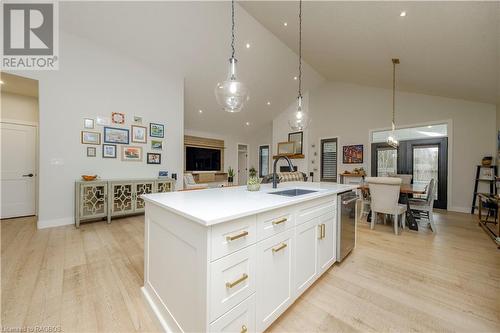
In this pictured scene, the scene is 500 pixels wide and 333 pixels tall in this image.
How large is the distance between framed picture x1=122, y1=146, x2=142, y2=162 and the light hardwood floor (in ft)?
5.79

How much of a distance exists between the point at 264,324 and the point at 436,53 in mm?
4282

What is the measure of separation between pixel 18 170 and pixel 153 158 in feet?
8.38

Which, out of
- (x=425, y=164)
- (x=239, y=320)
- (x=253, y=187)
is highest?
(x=425, y=164)

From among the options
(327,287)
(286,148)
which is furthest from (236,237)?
(286,148)

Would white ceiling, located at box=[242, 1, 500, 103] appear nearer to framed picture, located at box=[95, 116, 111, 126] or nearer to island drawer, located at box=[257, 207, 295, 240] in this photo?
island drawer, located at box=[257, 207, 295, 240]

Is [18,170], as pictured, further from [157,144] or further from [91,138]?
[157,144]

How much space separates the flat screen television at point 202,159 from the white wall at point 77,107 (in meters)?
3.24

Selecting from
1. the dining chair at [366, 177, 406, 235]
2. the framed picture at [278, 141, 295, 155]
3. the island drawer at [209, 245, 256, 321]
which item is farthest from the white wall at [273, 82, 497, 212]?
the island drawer at [209, 245, 256, 321]

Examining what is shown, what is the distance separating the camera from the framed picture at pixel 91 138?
12.1 feet

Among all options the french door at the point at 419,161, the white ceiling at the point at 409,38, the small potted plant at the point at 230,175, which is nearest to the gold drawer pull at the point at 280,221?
the white ceiling at the point at 409,38

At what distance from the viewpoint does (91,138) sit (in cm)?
377

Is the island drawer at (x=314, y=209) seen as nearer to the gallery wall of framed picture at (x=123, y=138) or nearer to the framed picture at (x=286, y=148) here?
the gallery wall of framed picture at (x=123, y=138)

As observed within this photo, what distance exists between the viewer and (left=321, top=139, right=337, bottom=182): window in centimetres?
694

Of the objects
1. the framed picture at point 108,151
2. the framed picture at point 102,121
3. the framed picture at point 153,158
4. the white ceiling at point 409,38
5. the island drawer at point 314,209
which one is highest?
the white ceiling at point 409,38
